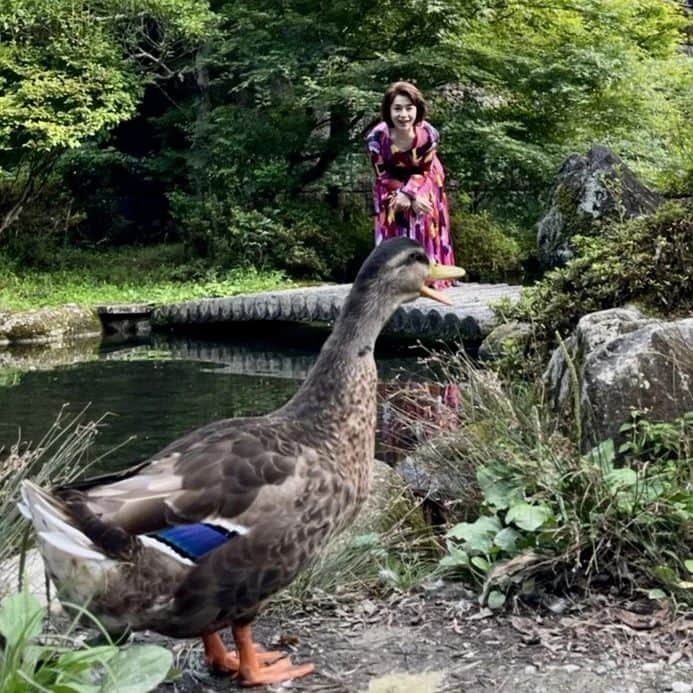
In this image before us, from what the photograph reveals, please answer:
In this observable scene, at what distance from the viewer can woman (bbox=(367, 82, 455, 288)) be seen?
7660 mm

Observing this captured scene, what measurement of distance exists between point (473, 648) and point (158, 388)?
23.9 ft

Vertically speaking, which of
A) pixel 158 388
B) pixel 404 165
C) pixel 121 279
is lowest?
pixel 121 279

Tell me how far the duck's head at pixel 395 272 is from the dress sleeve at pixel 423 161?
17.0 feet

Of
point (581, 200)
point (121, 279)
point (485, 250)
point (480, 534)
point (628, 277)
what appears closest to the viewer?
point (480, 534)

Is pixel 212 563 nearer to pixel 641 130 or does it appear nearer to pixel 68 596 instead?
pixel 68 596

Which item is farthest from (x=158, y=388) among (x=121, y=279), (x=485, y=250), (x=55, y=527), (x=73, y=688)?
(x=121, y=279)

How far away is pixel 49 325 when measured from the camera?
14398 mm

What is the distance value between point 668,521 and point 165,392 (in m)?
7.06

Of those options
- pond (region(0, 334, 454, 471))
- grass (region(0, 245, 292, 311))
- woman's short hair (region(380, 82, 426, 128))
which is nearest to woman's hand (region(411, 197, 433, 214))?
woman's short hair (region(380, 82, 426, 128))

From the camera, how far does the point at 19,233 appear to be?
62.2 ft

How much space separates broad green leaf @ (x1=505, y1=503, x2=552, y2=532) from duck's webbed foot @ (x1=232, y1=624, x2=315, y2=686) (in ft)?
2.37

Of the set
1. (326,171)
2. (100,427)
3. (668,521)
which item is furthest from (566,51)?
(668,521)

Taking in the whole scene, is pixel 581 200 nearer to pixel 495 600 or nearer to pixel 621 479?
pixel 621 479

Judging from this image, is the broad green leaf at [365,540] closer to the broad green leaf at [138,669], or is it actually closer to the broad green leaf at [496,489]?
the broad green leaf at [496,489]
